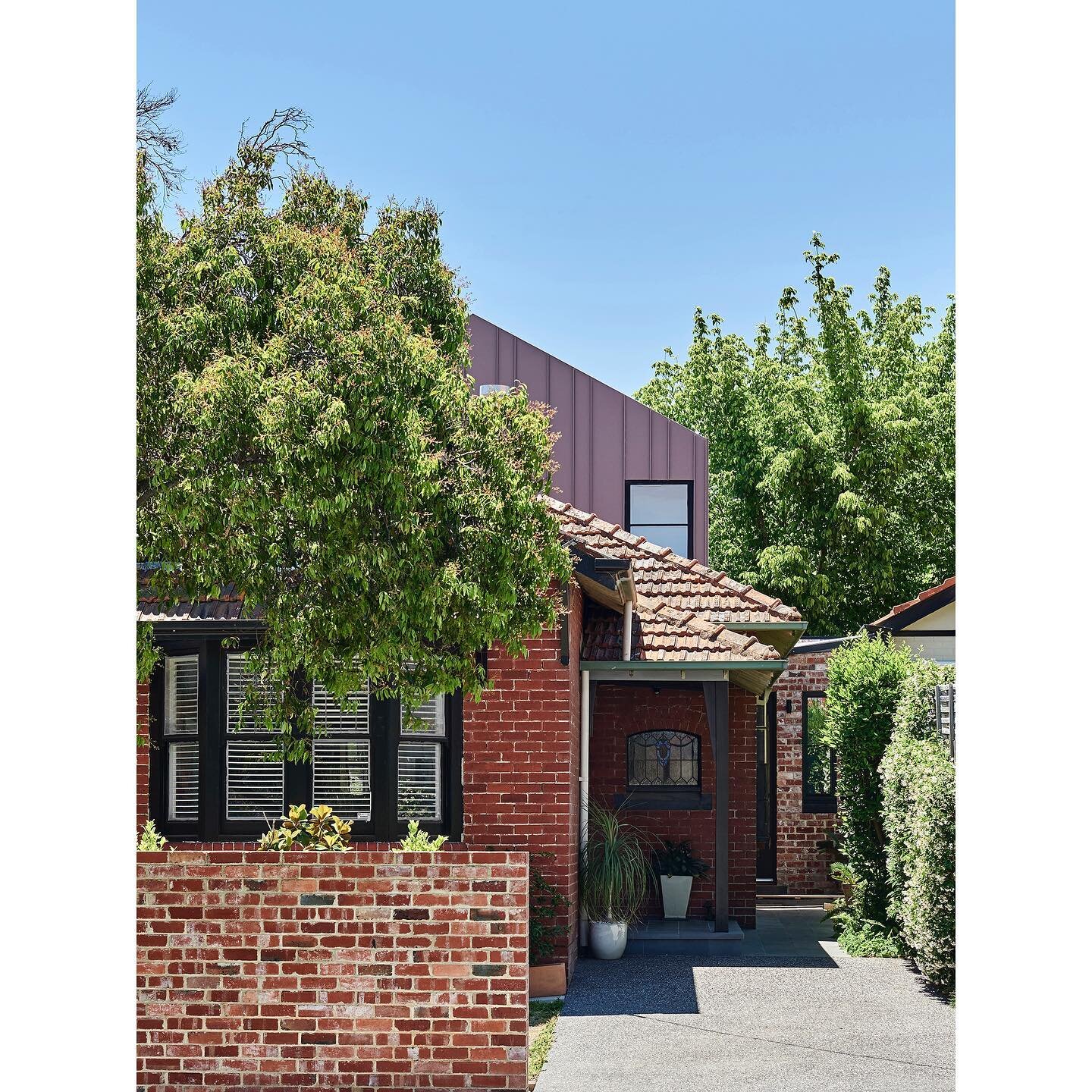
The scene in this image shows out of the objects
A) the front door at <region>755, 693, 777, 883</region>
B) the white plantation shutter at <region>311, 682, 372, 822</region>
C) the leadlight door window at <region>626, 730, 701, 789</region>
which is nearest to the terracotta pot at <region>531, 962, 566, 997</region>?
the white plantation shutter at <region>311, 682, 372, 822</region>

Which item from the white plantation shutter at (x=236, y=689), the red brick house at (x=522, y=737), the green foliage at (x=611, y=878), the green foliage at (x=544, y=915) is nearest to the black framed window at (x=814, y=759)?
the red brick house at (x=522, y=737)

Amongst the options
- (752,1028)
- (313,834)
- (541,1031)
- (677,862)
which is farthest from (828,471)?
(313,834)

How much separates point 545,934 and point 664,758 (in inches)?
184

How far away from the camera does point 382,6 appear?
6.99 meters

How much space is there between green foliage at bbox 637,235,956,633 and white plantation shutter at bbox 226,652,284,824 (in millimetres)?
17373

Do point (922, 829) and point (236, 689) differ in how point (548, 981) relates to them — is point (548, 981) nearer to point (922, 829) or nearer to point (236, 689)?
point (922, 829)

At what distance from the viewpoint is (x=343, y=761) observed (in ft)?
37.2

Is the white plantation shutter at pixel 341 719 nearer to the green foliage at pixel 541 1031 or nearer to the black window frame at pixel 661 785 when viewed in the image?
the green foliage at pixel 541 1031
